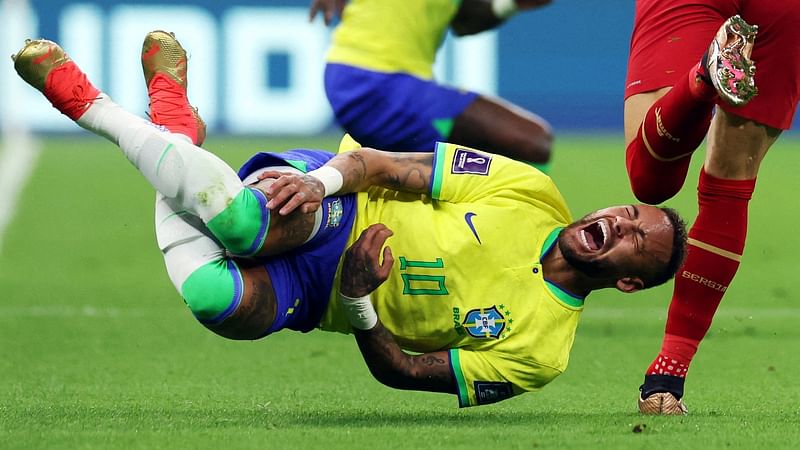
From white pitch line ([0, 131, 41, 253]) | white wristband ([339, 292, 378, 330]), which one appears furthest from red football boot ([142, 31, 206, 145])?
white pitch line ([0, 131, 41, 253])

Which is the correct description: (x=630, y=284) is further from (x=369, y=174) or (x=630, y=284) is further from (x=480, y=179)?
(x=369, y=174)

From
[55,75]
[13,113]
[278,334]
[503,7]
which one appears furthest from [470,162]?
[13,113]

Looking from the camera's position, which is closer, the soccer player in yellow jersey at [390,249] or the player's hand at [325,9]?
the soccer player in yellow jersey at [390,249]

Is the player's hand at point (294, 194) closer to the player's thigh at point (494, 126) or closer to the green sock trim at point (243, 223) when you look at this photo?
the green sock trim at point (243, 223)

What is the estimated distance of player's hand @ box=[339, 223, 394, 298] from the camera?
4.64 m

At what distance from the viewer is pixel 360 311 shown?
4684 millimetres

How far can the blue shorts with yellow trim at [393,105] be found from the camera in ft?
22.0

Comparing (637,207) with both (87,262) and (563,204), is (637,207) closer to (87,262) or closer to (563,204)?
(563,204)

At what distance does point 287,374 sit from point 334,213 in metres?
1.32

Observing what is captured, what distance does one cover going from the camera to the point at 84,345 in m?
6.81

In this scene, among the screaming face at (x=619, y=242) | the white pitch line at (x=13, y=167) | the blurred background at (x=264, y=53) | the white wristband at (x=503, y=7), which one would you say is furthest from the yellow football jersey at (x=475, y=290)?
the blurred background at (x=264, y=53)

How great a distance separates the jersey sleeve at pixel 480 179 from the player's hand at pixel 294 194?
474mm

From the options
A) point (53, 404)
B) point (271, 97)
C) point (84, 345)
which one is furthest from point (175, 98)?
point (271, 97)

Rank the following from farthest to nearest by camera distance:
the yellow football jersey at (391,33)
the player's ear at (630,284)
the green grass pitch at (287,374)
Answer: the yellow football jersey at (391,33)
the player's ear at (630,284)
the green grass pitch at (287,374)
